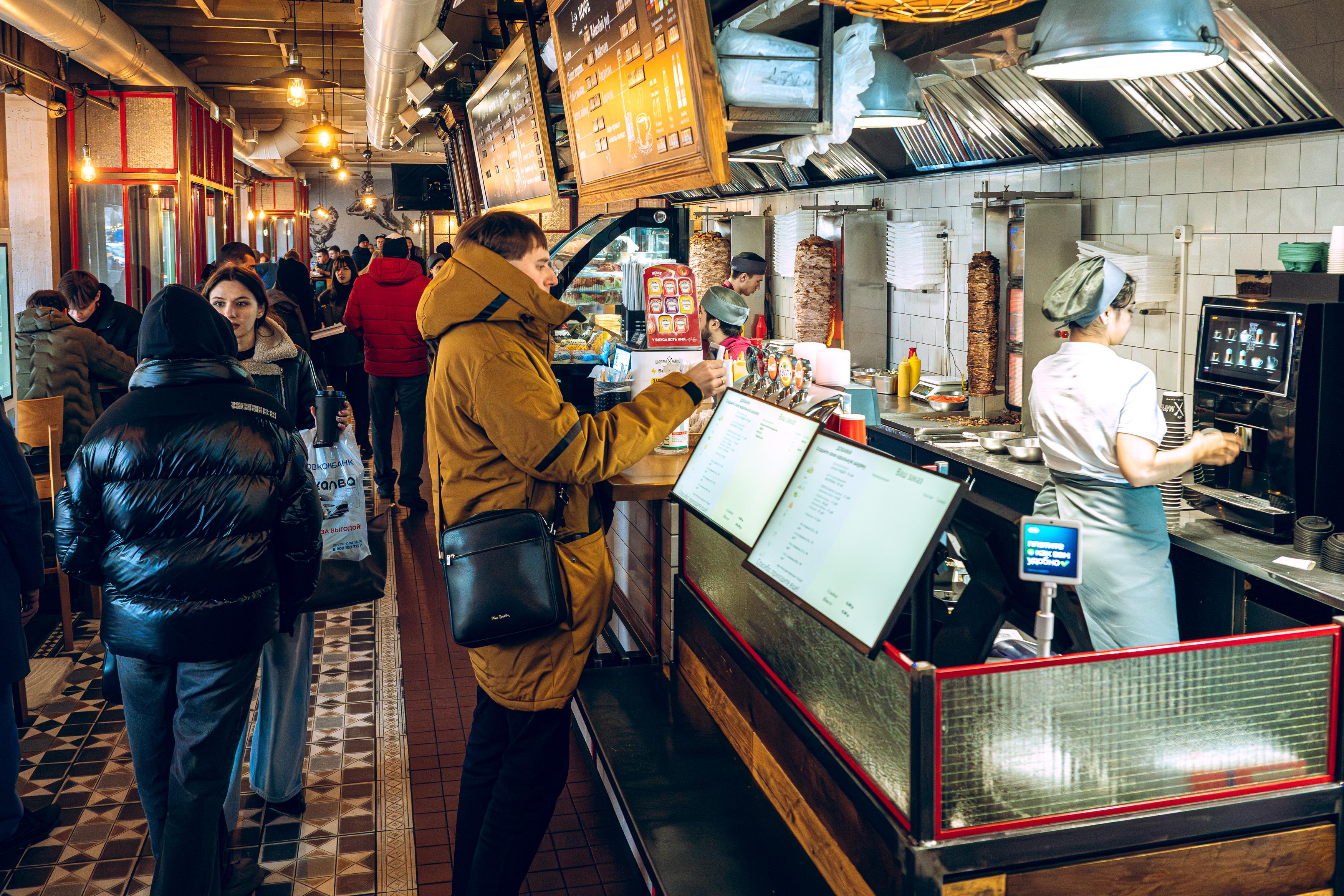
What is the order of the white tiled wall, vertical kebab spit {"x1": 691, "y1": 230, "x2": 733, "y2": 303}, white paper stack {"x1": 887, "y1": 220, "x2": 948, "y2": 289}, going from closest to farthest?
the white tiled wall
white paper stack {"x1": 887, "y1": 220, "x2": 948, "y2": 289}
vertical kebab spit {"x1": 691, "y1": 230, "x2": 733, "y2": 303}

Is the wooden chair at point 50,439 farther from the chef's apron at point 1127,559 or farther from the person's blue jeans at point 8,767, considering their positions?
the chef's apron at point 1127,559

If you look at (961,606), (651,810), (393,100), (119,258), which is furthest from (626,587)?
(119,258)

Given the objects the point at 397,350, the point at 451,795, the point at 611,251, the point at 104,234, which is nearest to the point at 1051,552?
the point at 451,795

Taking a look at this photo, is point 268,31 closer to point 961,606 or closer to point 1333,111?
point 1333,111

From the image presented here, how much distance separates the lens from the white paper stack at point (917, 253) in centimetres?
641

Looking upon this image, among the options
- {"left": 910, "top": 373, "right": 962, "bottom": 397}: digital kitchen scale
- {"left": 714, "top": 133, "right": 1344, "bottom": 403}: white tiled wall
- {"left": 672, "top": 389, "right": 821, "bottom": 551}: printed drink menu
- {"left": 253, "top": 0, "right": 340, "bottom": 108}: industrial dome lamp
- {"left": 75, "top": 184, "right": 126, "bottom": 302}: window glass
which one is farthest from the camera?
{"left": 75, "top": 184, "right": 126, "bottom": 302}: window glass

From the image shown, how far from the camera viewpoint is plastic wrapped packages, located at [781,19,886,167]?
145 inches

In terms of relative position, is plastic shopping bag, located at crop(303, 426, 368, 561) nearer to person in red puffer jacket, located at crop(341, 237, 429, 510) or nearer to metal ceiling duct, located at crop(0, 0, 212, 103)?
person in red puffer jacket, located at crop(341, 237, 429, 510)

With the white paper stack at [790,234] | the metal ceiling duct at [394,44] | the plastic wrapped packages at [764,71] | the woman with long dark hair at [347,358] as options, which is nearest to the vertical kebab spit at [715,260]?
the white paper stack at [790,234]

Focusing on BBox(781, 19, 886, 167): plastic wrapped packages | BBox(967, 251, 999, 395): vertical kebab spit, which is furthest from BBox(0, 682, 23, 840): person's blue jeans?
BBox(967, 251, 999, 395): vertical kebab spit

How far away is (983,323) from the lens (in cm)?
555

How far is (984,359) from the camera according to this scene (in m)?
5.60

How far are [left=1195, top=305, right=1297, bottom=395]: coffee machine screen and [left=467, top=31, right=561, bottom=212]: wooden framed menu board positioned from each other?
332cm

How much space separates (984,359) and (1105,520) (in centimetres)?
232
